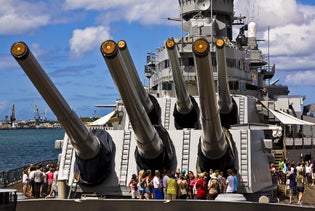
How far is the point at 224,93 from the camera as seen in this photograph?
51.2ft

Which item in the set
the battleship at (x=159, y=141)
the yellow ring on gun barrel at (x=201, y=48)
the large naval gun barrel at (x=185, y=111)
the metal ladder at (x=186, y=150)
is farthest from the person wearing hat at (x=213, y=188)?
the large naval gun barrel at (x=185, y=111)

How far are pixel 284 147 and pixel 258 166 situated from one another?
1177 centimetres

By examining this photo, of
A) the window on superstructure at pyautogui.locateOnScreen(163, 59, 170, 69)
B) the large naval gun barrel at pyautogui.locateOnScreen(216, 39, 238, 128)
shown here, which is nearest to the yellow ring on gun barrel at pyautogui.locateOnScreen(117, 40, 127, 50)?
the large naval gun barrel at pyautogui.locateOnScreen(216, 39, 238, 128)

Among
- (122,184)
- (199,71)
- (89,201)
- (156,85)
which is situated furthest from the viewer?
(156,85)

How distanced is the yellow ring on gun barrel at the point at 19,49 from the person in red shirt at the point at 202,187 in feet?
13.1

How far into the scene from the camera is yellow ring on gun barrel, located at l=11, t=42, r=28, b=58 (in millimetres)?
8945

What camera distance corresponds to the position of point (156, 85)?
25719 millimetres

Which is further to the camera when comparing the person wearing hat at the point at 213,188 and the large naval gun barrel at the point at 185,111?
the large naval gun barrel at the point at 185,111

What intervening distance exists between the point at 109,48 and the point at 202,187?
11.0 feet

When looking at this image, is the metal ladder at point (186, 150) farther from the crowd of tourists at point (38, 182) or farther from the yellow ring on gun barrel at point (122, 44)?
the crowd of tourists at point (38, 182)

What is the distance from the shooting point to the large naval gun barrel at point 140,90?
13.8 metres

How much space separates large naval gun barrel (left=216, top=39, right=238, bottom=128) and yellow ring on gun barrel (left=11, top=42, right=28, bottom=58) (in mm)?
5440

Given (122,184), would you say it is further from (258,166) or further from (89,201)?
(89,201)

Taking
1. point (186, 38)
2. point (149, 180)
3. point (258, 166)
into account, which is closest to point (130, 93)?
point (149, 180)
